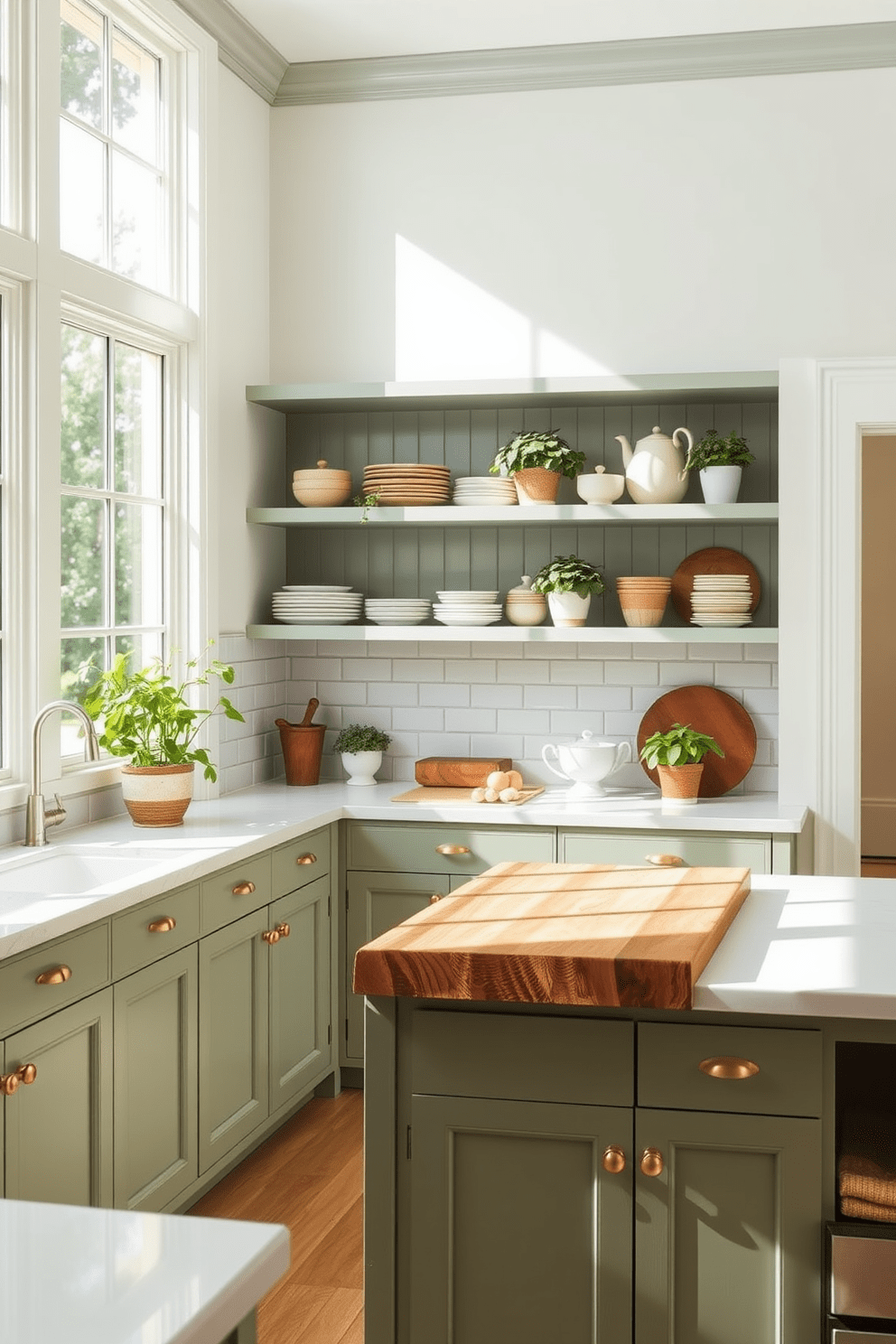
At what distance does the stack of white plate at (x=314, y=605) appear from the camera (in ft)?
15.9

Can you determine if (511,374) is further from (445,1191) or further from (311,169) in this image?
(445,1191)

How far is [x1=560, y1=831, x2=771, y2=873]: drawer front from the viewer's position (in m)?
4.15

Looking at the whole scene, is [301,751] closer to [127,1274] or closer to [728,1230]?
[728,1230]

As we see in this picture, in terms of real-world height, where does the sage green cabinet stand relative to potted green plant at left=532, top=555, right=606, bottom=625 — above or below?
below

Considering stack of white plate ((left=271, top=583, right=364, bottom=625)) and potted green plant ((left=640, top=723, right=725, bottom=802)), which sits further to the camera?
stack of white plate ((left=271, top=583, right=364, bottom=625))

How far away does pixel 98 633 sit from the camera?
4.01 meters

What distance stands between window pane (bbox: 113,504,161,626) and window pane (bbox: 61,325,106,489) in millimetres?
219

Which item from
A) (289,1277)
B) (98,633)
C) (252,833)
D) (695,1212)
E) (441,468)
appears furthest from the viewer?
(441,468)

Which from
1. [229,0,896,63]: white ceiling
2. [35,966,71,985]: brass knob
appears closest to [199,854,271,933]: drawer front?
[35,966,71,985]: brass knob

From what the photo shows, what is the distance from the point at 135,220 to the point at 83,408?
0.69 metres

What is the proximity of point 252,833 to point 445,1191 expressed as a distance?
5.73 feet

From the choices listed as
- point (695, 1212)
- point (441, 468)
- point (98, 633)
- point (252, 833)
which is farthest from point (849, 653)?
point (695, 1212)

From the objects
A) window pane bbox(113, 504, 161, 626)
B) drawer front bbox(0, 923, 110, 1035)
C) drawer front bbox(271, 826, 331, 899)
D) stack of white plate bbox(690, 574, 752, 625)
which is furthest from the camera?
stack of white plate bbox(690, 574, 752, 625)

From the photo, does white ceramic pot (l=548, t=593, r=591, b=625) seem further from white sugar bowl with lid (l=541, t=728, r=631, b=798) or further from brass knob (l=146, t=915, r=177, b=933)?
brass knob (l=146, t=915, r=177, b=933)
